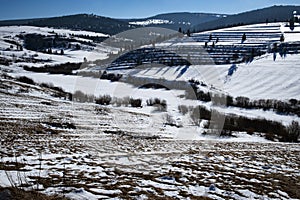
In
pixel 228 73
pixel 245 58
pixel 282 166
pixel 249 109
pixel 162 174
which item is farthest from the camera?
pixel 245 58

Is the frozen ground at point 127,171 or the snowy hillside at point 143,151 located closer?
the frozen ground at point 127,171

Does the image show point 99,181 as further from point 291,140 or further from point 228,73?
point 228,73

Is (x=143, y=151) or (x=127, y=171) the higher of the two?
(x=127, y=171)

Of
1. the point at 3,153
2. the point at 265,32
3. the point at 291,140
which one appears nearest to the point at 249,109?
the point at 291,140

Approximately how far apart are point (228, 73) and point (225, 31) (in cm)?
5669

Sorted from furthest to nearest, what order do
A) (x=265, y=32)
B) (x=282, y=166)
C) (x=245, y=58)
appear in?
(x=265, y=32), (x=245, y=58), (x=282, y=166)

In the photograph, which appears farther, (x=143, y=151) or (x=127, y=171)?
(x=143, y=151)

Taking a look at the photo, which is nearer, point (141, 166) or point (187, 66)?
point (141, 166)

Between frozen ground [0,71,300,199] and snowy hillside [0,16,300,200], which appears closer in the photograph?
frozen ground [0,71,300,199]

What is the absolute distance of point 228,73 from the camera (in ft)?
256

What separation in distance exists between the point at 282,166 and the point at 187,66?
260 ft

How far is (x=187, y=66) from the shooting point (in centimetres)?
8856

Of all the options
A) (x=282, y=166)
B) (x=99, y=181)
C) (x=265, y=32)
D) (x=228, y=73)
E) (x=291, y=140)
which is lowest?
(x=291, y=140)

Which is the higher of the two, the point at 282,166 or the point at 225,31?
the point at 225,31
